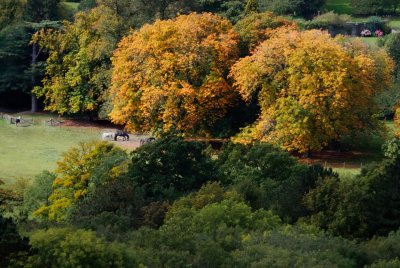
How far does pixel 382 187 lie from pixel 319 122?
62.8 ft

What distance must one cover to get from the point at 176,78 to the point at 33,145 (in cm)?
1060

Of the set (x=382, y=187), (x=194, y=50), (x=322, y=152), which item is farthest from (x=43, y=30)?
(x=382, y=187)

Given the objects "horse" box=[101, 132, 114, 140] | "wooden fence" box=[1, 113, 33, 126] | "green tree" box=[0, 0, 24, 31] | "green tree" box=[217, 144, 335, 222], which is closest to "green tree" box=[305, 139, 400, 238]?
"green tree" box=[217, 144, 335, 222]

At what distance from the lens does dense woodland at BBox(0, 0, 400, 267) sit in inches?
1379

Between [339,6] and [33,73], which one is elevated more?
[339,6]

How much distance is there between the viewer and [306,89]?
6325cm

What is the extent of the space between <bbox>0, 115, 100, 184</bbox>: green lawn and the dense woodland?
208cm

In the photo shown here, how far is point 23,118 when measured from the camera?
3071 inches

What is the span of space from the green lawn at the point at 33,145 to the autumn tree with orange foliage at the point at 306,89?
12.1 m

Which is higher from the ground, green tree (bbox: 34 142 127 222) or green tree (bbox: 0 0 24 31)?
green tree (bbox: 0 0 24 31)

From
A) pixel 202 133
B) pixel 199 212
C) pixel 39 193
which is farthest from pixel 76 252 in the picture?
pixel 202 133

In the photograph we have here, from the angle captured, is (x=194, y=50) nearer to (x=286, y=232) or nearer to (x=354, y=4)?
(x=286, y=232)

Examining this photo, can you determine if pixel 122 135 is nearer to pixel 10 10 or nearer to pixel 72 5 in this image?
pixel 10 10

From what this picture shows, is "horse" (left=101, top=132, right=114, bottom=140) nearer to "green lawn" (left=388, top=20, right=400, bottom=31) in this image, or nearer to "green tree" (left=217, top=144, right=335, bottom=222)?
"green tree" (left=217, top=144, right=335, bottom=222)
